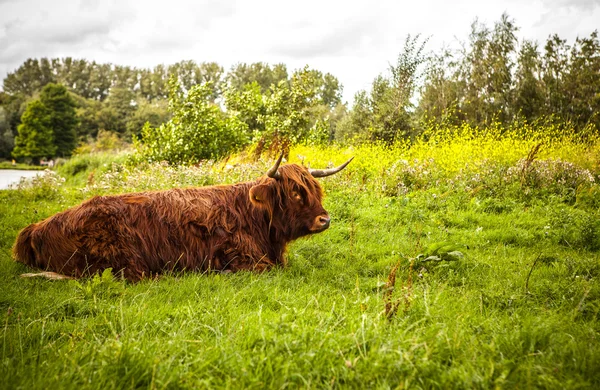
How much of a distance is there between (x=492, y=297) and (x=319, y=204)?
6.76ft

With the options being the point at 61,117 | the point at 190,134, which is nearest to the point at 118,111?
the point at 61,117

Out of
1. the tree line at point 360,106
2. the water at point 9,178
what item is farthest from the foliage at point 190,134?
the water at point 9,178

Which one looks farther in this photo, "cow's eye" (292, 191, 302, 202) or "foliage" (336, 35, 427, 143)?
"foliage" (336, 35, 427, 143)

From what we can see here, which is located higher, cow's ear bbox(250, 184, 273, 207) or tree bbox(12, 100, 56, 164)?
tree bbox(12, 100, 56, 164)

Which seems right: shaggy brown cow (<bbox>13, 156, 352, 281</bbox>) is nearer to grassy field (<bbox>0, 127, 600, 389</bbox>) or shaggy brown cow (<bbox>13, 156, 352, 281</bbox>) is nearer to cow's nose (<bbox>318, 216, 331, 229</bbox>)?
cow's nose (<bbox>318, 216, 331, 229</bbox>)

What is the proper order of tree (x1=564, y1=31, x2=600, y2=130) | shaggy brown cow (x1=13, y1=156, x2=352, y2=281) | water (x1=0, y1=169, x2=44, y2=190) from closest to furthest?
shaggy brown cow (x1=13, y1=156, x2=352, y2=281) < water (x1=0, y1=169, x2=44, y2=190) < tree (x1=564, y1=31, x2=600, y2=130)

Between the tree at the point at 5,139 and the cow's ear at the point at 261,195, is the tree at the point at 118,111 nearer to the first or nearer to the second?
the tree at the point at 5,139

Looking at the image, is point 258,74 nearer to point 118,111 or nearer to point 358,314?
point 118,111

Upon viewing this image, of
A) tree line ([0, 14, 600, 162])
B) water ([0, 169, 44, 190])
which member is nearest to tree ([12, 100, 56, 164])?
tree line ([0, 14, 600, 162])

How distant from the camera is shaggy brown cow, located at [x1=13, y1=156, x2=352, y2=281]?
3.66m

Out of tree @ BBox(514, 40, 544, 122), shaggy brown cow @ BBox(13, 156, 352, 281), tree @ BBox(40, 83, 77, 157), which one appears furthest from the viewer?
tree @ BBox(40, 83, 77, 157)

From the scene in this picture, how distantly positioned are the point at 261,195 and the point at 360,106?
17349 mm

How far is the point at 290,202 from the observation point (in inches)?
173

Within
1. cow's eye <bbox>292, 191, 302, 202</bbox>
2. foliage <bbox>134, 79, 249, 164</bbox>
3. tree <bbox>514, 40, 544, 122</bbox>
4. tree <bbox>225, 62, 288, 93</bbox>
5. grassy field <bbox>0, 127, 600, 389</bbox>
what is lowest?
grassy field <bbox>0, 127, 600, 389</bbox>
